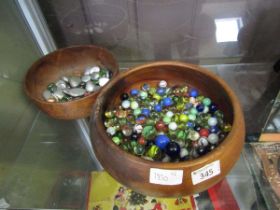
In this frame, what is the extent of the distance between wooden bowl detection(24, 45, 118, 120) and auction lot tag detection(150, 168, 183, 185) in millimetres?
234

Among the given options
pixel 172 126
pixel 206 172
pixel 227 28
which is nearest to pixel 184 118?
pixel 172 126

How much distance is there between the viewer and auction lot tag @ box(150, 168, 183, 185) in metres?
0.38

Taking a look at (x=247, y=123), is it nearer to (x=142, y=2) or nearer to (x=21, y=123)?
(x=142, y=2)

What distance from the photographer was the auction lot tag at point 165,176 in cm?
38

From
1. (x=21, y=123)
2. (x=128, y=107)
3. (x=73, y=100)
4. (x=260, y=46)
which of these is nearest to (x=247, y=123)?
(x=260, y=46)

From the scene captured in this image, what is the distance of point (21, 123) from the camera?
2.11 ft

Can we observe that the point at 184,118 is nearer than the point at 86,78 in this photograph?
Yes

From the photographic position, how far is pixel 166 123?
0.52 meters

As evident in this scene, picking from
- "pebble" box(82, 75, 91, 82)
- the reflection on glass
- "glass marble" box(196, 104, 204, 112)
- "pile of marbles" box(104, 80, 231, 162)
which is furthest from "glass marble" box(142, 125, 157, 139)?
the reflection on glass

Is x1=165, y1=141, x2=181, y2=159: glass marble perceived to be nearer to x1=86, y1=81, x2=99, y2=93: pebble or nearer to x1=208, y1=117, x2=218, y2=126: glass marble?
x1=208, y1=117, x2=218, y2=126: glass marble

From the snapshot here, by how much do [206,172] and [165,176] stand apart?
63 mm

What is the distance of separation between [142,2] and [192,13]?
134 millimetres

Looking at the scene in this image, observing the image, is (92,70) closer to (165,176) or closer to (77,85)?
(77,85)

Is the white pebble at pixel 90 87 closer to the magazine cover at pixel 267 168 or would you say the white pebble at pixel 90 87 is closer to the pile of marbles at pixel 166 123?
the pile of marbles at pixel 166 123
